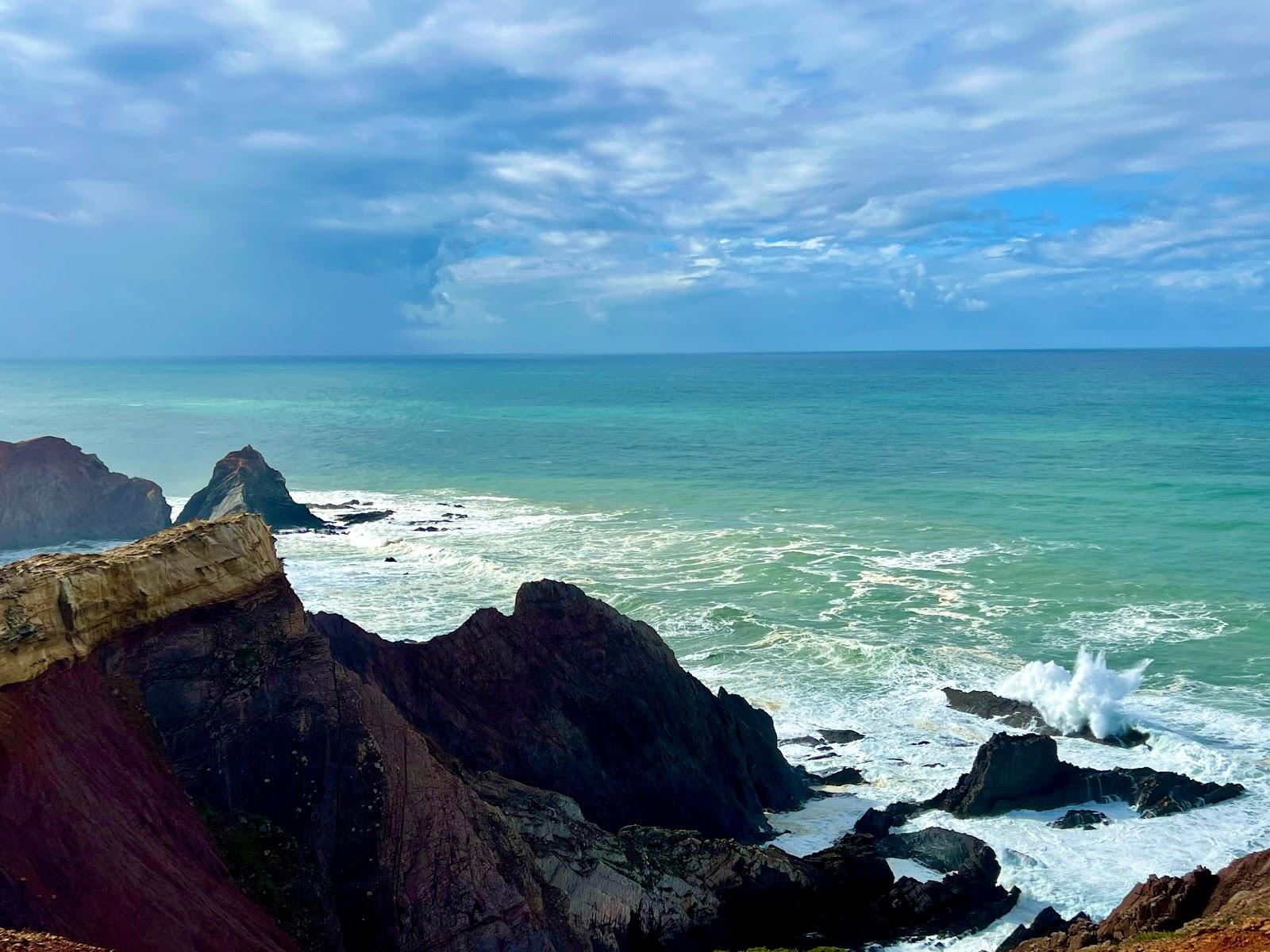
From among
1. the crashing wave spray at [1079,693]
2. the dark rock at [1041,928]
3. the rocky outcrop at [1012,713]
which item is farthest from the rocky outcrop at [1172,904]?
the crashing wave spray at [1079,693]

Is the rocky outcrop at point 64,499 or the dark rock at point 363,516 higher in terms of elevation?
the rocky outcrop at point 64,499

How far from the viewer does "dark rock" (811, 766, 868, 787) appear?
29172 mm

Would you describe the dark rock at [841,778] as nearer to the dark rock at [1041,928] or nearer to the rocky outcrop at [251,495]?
the dark rock at [1041,928]

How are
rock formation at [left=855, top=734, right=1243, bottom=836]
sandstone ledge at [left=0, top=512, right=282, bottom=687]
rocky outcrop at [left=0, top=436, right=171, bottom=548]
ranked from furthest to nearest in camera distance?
1. rocky outcrop at [left=0, top=436, right=171, bottom=548]
2. rock formation at [left=855, top=734, right=1243, bottom=836]
3. sandstone ledge at [left=0, top=512, right=282, bottom=687]

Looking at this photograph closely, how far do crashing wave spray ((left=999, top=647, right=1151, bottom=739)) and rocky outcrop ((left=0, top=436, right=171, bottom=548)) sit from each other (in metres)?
52.5

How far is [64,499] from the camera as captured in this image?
65.4 metres

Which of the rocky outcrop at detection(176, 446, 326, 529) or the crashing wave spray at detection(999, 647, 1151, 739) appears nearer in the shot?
the crashing wave spray at detection(999, 647, 1151, 739)

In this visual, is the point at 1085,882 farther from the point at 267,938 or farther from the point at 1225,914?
the point at 267,938

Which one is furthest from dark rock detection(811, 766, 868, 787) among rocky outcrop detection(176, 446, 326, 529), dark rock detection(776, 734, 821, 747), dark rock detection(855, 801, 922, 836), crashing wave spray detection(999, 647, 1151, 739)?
rocky outcrop detection(176, 446, 326, 529)

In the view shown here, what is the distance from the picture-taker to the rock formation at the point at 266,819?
1494 centimetres

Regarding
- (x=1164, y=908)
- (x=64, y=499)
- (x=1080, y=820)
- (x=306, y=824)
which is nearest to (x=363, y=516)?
(x=64, y=499)

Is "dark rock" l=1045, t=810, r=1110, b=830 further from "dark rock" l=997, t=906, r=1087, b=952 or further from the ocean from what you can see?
"dark rock" l=997, t=906, r=1087, b=952

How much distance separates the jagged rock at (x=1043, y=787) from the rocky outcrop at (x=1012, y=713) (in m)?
4.03

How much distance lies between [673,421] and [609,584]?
301ft
